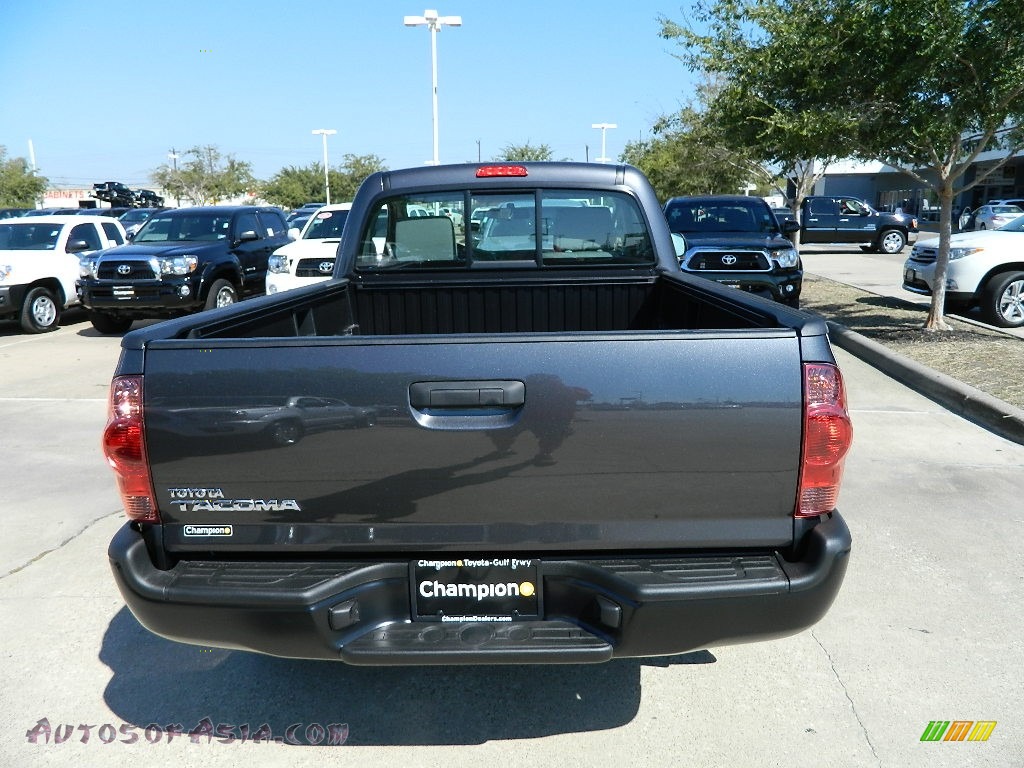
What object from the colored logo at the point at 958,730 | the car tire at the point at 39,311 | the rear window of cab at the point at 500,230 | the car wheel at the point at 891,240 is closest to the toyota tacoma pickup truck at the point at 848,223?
the car wheel at the point at 891,240

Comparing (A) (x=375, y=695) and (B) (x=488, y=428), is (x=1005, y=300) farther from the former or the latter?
(B) (x=488, y=428)

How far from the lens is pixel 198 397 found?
2.50 m

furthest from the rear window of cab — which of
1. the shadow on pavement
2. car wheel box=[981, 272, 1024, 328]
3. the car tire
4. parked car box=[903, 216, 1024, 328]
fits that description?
the car tire

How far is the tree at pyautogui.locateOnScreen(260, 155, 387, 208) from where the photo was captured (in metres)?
64.6

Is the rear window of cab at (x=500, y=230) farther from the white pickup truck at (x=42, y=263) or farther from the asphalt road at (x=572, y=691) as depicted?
the white pickup truck at (x=42, y=263)

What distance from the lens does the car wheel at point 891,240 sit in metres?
27.9

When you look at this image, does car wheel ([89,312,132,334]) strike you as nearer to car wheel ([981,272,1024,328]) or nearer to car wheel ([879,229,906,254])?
car wheel ([981,272,1024,328])

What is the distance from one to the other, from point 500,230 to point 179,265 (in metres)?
9.24

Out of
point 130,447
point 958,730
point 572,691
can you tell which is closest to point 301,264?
point 572,691

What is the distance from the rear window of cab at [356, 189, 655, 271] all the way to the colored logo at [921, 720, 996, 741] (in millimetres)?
2598

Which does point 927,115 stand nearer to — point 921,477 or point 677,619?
point 921,477

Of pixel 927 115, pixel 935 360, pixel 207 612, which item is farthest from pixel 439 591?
pixel 927 115

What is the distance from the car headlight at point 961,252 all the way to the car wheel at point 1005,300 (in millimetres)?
424

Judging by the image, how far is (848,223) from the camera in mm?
27641
